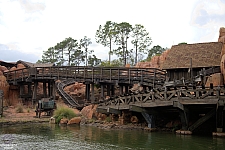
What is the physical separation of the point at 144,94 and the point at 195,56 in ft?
38.2

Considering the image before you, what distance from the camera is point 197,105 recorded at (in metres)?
17.9

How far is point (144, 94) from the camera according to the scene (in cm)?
2016

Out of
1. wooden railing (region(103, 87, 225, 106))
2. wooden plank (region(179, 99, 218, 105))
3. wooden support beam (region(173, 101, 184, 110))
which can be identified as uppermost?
wooden railing (region(103, 87, 225, 106))

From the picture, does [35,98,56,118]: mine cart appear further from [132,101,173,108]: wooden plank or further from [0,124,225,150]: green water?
[132,101,173,108]: wooden plank

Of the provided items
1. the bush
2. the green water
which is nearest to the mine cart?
the bush

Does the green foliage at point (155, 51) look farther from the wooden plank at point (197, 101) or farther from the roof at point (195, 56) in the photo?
the wooden plank at point (197, 101)

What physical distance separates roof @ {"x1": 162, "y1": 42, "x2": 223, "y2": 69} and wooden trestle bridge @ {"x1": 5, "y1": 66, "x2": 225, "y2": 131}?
277 cm

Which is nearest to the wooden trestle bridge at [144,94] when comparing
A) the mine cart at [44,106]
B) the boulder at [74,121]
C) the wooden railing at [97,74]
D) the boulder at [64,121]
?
the wooden railing at [97,74]

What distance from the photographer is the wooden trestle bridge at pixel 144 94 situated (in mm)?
17281

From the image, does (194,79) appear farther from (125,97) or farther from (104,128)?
(104,128)

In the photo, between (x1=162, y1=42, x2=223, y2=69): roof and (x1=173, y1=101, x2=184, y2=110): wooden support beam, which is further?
(x1=162, y1=42, x2=223, y2=69): roof

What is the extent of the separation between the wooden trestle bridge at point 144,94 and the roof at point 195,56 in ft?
9.07

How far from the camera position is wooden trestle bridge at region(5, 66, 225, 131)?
1728 centimetres

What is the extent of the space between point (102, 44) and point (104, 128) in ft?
130
